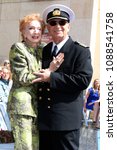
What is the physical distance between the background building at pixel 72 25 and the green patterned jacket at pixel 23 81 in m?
7.69

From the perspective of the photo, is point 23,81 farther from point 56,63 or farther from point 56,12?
point 56,12

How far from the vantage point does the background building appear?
1070cm

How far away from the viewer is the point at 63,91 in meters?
2.86

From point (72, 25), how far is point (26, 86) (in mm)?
7996

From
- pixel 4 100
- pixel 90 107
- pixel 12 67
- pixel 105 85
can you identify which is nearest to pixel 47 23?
pixel 12 67

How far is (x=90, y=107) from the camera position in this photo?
9.38 meters

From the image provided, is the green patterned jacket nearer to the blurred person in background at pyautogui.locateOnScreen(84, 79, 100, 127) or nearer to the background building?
the blurred person in background at pyautogui.locateOnScreen(84, 79, 100, 127)

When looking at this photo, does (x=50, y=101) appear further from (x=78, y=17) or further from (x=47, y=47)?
(x=78, y=17)

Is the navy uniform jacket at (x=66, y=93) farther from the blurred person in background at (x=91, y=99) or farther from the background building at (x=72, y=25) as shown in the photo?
the background building at (x=72, y=25)

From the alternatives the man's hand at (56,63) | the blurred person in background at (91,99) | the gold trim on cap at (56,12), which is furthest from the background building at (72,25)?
the man's hand at (56,63)

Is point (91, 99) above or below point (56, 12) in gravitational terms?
below

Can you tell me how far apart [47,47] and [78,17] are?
7987 millimetres

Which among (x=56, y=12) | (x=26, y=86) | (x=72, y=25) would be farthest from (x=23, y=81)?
(x=72, y=25)

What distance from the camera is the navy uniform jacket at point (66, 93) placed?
9.25ft
